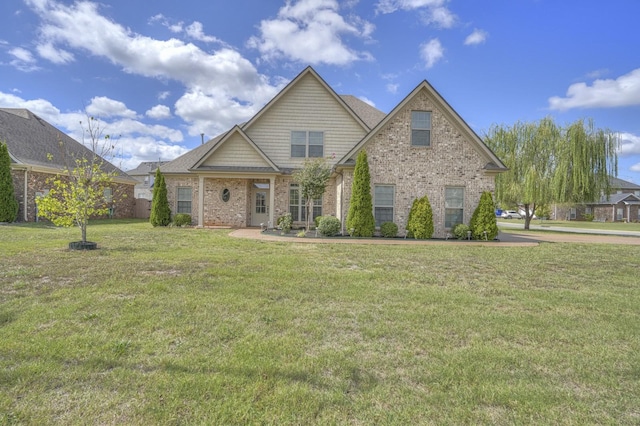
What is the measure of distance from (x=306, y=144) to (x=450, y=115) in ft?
24.8

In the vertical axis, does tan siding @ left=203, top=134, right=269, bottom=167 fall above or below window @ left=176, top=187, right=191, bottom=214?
above

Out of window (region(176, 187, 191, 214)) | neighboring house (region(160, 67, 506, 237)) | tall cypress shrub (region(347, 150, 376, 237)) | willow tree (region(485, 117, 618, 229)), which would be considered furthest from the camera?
willow tree (region(485, 117, 618, 229))

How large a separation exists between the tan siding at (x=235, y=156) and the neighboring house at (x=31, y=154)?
575 cm

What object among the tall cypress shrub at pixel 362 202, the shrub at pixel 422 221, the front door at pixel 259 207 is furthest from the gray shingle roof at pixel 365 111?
the front door at pixel 259 207

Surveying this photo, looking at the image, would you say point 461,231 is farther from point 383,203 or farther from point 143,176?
point 143,176

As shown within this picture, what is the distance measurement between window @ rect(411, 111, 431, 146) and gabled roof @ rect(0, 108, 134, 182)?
701 inches

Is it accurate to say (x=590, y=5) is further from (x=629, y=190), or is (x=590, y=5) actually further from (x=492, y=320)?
(x=629, y=190)

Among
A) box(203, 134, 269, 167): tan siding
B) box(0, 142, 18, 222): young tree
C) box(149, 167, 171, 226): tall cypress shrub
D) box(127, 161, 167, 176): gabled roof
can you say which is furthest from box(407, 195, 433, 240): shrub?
box(127, 161, 167, 176): gabled roof

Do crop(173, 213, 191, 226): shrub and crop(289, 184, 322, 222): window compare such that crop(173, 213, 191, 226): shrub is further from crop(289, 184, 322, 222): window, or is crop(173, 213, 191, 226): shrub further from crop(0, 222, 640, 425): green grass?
crop(0, 222, 640, 425): green grass

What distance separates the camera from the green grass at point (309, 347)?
2.41 m

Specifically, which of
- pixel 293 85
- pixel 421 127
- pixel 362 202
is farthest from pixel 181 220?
pixel 421 127

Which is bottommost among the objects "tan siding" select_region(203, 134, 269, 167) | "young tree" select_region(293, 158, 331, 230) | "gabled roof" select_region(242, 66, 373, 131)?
"young tree" select_region(293, 158, 331, 230)

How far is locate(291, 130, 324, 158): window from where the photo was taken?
59.4ft

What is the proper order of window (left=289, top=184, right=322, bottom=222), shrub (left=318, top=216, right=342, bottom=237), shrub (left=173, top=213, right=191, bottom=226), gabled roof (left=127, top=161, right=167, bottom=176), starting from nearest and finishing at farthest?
shrub (left=318, top=216, right=342, bottom=237) → shrub (left=173, top=213, right=191, bottom=226) → window (left=289, top=184, right=322, bottom=222) → gabled roof (left=127, top=161, right=167, bottom=176)
